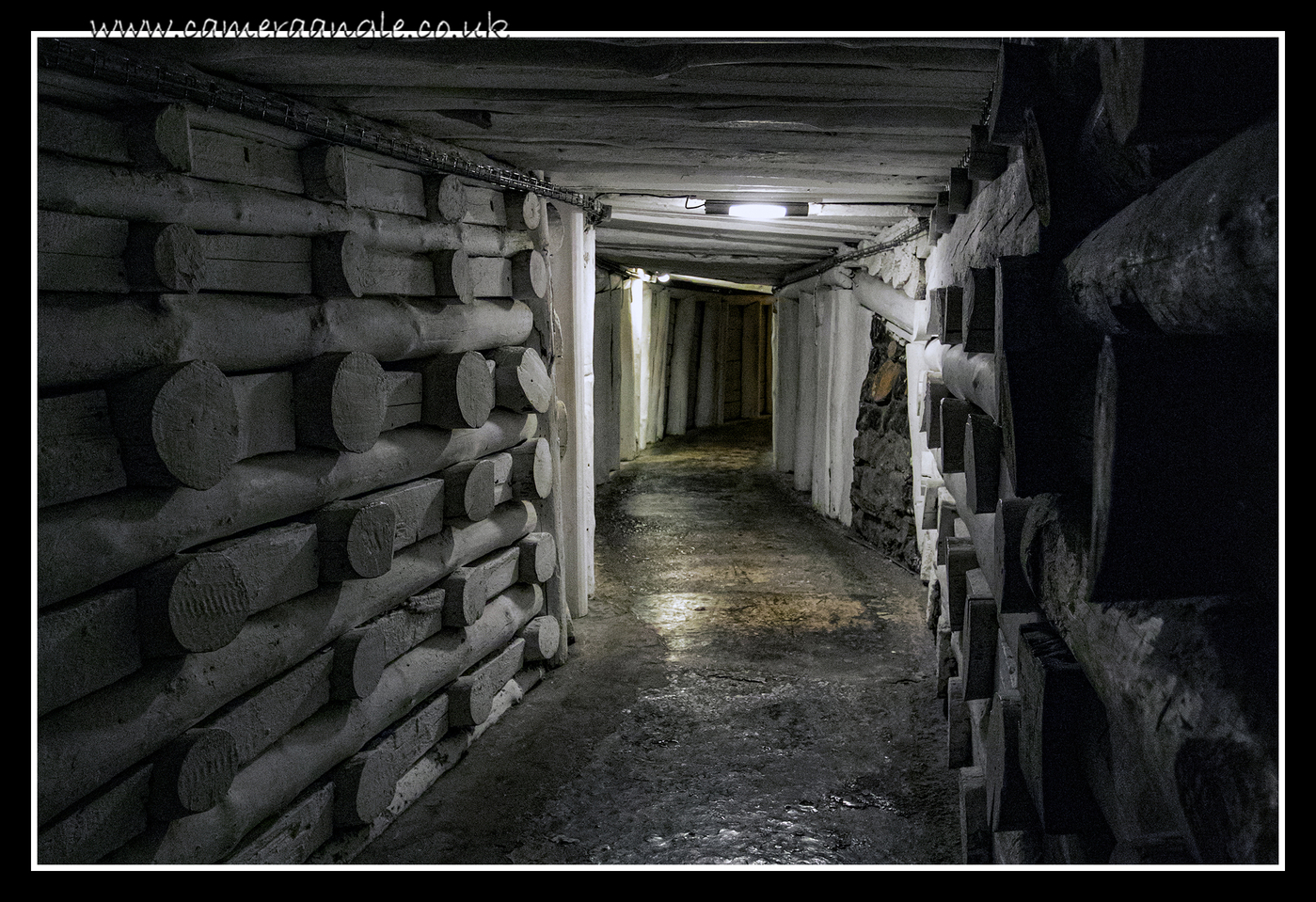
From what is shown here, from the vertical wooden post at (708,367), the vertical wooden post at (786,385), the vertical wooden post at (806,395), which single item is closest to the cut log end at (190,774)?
the vertical wooden post at (806,395)

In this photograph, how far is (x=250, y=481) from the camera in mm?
2797

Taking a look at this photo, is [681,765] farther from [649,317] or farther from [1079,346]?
[649,317]

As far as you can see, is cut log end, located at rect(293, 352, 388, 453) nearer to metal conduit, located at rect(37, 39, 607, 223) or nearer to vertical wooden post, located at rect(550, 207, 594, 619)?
metal conduit, located at rect(37, 39, 607, 223)

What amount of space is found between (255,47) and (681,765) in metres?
3.15

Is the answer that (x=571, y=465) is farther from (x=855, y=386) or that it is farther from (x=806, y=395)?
(x=806, y=395)

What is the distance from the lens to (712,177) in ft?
16.0

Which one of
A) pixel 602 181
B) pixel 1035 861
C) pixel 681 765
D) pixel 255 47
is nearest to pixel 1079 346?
pixel 1035 861

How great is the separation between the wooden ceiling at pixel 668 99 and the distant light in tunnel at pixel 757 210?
0.33 metres

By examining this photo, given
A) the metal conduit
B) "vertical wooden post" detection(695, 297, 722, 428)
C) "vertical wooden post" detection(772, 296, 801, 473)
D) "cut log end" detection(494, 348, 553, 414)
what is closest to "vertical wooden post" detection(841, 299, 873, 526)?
"vertical wooden post" detection(772, 296, 801, 473)

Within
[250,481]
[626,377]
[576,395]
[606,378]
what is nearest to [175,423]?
[250,481]

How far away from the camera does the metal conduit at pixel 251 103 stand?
7.23ft

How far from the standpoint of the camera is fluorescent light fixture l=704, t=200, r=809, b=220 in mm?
5559

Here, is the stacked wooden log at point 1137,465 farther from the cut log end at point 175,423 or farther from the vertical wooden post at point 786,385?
the vertical wooden post at point 786,385

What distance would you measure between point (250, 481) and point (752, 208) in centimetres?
367
